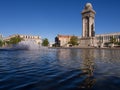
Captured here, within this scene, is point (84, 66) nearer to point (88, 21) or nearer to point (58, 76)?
point (58, 76)

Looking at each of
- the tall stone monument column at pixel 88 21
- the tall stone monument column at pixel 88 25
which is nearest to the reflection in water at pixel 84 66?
the tall stone monument column at pixel 88 25

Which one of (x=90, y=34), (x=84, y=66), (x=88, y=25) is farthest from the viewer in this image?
(x=88, y=25)

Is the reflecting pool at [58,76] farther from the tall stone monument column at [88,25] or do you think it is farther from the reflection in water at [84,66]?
the tall stone monument column at [88,25]

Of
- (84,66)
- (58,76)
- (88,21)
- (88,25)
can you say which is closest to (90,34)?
(88,25)

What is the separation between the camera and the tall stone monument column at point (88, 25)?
150600 mm

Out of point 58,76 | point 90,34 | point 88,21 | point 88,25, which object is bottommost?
point 58,76

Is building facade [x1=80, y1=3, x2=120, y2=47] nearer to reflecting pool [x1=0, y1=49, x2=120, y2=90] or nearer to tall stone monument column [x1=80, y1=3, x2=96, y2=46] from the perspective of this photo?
tall stone monument column [x1=80, y1=3, x2=96, y2=46]

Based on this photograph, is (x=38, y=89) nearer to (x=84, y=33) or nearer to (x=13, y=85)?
(x=13, y=85)

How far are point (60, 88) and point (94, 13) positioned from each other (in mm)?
158942

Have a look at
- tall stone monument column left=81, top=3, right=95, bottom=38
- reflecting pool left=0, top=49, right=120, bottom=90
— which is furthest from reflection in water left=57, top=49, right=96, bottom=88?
tall stone monument column left=81, top=3, right=95, bottom=38

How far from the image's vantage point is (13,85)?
23.0 feet

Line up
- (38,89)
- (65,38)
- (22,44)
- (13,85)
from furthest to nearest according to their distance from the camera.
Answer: (65,38) < (22,44) < (13,85) < (38,89)

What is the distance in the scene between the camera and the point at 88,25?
15662 centimetres

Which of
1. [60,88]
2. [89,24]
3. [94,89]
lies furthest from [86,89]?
[89,24]
